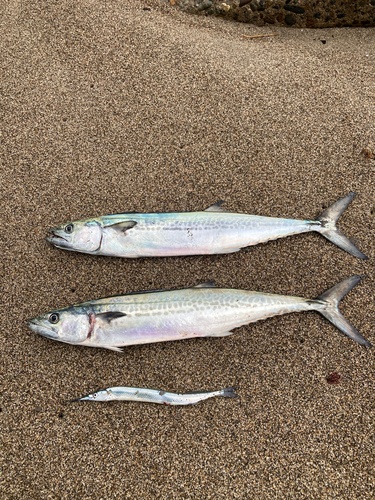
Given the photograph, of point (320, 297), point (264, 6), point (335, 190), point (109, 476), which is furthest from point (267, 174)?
point (109, 476)

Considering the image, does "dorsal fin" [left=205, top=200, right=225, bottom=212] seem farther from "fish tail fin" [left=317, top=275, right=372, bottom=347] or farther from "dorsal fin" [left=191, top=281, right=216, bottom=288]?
"fish tail fin" [left=317, top=275, right=372, bottom=347]

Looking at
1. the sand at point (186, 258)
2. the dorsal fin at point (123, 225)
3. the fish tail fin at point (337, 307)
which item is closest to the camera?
the sand at point (186, 258)

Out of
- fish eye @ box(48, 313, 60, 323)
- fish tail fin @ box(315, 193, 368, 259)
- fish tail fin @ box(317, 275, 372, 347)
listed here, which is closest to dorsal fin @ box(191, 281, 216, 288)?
fish tail fin @ box(317, 275, 372, 347)

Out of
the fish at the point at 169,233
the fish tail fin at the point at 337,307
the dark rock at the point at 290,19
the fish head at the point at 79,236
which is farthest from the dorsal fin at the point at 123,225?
the dark rock at the point at 290,19

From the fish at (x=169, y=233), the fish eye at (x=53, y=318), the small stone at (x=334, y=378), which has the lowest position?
the small stone at (x=334, y=378)

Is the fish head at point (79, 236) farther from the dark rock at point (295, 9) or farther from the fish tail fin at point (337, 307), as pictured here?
the dark rock at point (295, 9)

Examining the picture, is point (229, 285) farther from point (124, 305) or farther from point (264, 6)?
point (264, 6)

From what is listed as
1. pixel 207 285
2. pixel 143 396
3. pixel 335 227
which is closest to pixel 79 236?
pixel 207 285

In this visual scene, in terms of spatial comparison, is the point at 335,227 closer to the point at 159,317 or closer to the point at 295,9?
the point at 159,317
